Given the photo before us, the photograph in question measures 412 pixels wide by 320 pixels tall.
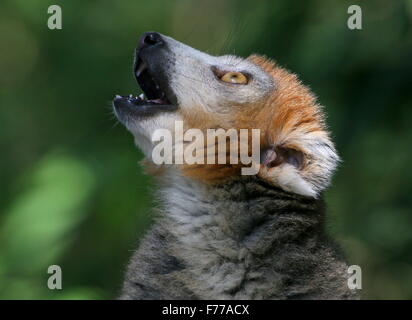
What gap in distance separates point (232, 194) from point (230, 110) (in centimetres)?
80

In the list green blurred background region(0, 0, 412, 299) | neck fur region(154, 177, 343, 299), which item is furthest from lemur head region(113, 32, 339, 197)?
green blurred background region(0, 0, 412, 299)

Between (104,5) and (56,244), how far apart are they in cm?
634

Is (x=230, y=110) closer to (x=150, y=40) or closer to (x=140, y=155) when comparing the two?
(x=150, y=40)

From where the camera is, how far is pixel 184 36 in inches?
458

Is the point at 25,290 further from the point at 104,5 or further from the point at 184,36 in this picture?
the point at 104,5

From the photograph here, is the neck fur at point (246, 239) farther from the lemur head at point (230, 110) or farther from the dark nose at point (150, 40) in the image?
the dark nose at point (150, 40)

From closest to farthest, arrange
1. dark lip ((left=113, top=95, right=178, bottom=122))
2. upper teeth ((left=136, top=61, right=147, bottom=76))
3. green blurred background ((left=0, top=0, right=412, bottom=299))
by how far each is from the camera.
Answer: dark lip ((left=113, top=95, right=178, bottom=122)) < upper teeth ((left=136, top=61, right=147, bottom=76)) < green blurred background ((left=0, top=0, right=412, bottom=299))

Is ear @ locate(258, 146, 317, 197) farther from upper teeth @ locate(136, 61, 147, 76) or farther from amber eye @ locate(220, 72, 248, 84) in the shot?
upper teeth @ locate(136, 61, 147, 76)

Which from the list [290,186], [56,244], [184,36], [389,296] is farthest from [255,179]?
[184,36]

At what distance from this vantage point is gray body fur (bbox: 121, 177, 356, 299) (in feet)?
17.6

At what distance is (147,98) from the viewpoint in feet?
20.5

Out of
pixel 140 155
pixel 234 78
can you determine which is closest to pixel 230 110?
A: pixel 234 78

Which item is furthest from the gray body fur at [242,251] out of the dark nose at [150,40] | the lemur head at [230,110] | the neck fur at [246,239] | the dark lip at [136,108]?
the dark nose at [150,40]
